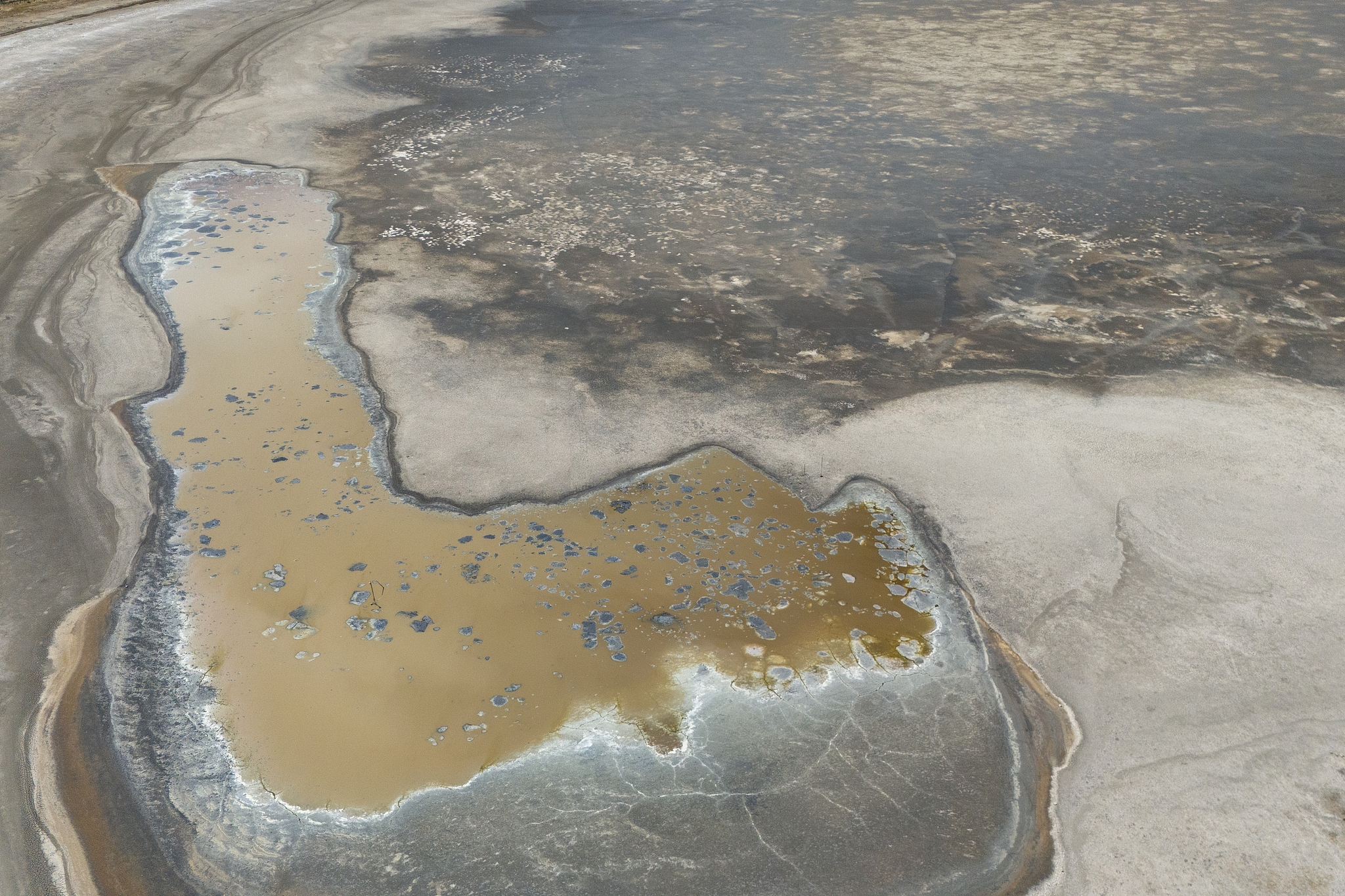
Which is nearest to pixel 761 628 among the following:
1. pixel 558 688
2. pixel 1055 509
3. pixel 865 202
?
pixel 558 688

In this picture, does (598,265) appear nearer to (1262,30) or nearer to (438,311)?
(438,311)

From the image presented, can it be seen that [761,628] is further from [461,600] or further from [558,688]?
[461,600]

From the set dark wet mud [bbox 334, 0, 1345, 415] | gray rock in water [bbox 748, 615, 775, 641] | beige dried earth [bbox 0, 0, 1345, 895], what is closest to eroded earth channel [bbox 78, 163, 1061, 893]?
gray rock in water [bbox 748, 615, 775, 641]

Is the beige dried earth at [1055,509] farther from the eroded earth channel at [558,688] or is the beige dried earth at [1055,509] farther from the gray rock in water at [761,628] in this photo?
the gray rock in water at [761,628]

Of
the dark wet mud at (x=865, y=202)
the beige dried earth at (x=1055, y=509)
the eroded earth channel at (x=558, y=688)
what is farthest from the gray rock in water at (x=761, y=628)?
the dark wet mud at (x=865, y=202)

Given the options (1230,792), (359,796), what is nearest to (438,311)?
(359,796)

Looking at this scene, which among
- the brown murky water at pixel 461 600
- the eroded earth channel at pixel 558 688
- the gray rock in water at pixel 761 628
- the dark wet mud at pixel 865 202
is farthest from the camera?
the dark wet mud at pixel 865 202
